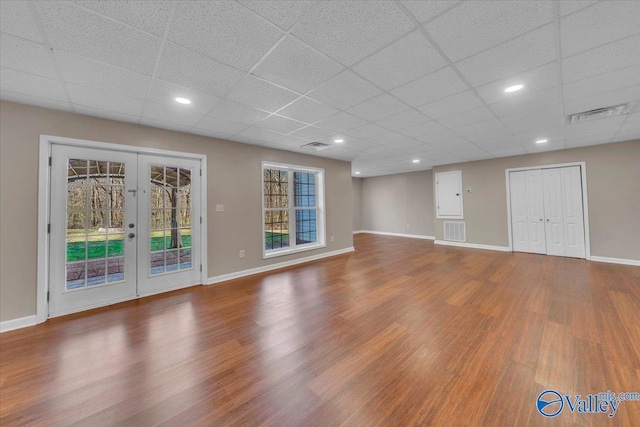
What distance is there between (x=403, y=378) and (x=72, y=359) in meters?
2.81

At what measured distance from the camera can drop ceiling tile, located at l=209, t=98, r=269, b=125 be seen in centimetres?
286

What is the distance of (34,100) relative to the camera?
103 inches

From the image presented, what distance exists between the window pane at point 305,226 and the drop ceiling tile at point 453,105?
3.52 metres

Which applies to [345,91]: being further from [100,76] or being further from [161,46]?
[100,76]

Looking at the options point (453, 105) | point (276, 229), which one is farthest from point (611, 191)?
point (276, 229)

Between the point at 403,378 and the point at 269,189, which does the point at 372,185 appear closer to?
the point at 269,189

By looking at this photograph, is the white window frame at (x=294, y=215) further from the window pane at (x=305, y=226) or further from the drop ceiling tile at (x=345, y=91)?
the drop ceiling tile at (x=345, y=91)

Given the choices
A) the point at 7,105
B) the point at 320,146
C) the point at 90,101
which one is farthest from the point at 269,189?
the point at 7,105

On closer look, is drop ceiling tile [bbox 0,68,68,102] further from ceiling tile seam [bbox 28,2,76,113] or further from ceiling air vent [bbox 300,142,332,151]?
ceiling air vent [bbox 300,142,332,151]

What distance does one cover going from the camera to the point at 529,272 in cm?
432

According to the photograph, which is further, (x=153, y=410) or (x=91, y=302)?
(x=91, y=302)

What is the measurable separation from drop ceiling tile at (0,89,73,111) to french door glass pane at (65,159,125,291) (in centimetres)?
64

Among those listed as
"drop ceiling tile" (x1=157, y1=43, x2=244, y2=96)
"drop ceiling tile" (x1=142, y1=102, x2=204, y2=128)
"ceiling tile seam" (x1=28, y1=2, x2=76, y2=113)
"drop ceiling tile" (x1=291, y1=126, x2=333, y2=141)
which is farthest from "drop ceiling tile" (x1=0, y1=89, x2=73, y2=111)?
"drop ceiling tile" (x1=291, y1=126, x2=333, y2=141)

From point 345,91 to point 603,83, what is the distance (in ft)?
8.87
